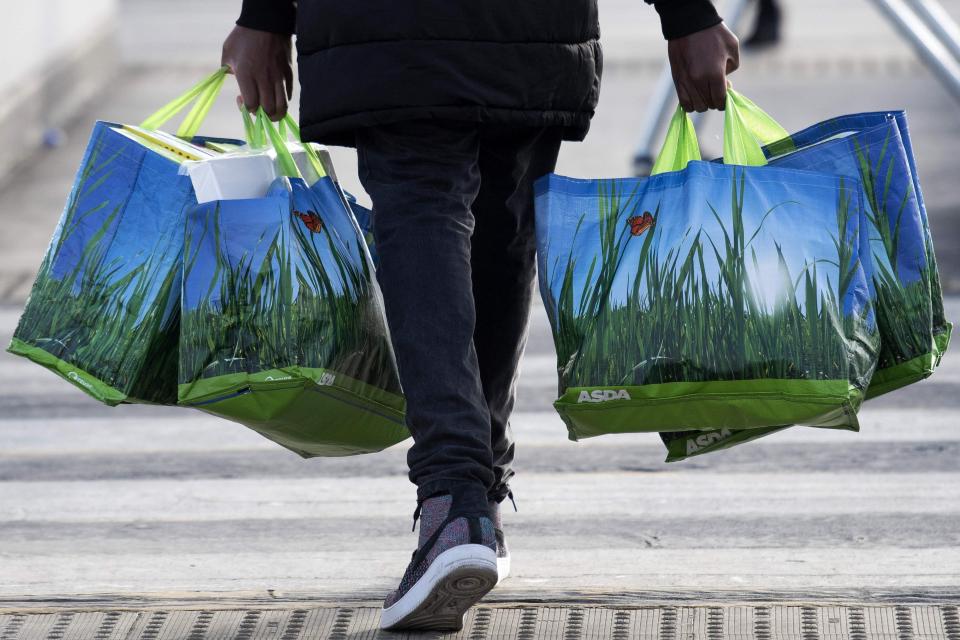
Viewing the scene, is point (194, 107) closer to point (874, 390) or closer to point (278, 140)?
point (278, 140)

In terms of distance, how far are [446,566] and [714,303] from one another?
608mm

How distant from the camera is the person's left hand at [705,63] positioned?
118 inches

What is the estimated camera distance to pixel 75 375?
306 centimetres

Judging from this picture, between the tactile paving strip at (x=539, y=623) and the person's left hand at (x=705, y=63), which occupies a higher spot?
the person's left hand at (x=705, y=63)

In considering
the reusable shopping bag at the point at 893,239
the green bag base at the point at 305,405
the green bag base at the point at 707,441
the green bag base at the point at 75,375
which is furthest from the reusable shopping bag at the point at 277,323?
the reusable shopping bag at the point at 893,239

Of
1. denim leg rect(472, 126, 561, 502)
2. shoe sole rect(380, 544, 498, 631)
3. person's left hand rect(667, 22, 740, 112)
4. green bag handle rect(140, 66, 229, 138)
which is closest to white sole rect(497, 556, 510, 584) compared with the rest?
denim leg rect(472, 126, 561, 502)

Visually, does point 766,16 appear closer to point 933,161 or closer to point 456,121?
point 933,161

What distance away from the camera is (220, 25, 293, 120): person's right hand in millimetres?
3115

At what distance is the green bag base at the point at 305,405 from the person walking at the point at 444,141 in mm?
152

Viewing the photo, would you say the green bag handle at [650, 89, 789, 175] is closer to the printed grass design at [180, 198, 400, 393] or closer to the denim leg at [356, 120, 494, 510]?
the denim leg at [356, 120, 494, 510]

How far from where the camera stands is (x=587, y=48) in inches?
118

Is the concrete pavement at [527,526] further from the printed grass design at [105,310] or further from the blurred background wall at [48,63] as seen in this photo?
the blurred background wall at [48,63]

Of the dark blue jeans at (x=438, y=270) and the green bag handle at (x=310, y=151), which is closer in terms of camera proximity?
the dark blue jeans at (x=438, y=270)

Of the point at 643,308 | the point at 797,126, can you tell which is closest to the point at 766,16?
the point at 797,126
